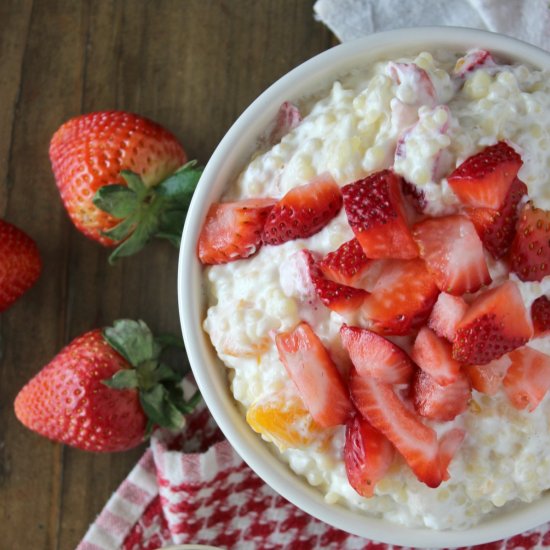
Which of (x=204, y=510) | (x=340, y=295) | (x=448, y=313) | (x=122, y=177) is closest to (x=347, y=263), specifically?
(x=340, y=295)

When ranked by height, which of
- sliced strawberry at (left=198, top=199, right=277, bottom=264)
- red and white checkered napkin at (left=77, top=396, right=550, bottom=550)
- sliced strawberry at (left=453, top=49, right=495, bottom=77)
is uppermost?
sliced strawberry at (left=453, top=49, right=495, bottom=77)

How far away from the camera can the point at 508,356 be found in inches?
52.0

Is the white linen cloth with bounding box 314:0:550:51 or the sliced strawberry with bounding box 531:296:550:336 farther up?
the white linen cloth with bounding box 314:0:550:51

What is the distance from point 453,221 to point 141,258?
812mm

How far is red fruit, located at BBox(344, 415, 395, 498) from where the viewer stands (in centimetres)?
133

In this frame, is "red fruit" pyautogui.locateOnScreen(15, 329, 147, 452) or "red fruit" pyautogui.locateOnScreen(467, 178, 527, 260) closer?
"red fruit" pyautogui.locateOnScreen(467, 178, 527, 260)

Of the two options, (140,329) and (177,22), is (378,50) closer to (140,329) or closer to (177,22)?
(177,22)

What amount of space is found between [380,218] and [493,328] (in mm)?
215

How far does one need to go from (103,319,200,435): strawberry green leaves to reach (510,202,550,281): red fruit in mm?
760

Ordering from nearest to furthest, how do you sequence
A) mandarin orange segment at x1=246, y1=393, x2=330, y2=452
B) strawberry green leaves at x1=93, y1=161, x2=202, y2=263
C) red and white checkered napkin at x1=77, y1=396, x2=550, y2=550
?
mandarin orange segment at x1=246, y1=393, x2=330, y2=452
strawberry green leaves at x1=93, y1=161, x2=202, y2=263
red and white checkered napkin at x1=77, y1=396, x2=550, y2=550

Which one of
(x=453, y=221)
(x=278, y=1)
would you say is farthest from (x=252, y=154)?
(x=278, y=1)

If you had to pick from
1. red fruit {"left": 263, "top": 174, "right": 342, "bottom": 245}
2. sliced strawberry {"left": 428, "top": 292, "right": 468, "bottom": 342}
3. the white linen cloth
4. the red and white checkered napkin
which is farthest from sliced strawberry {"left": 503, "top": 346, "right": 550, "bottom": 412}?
the white linen cloth

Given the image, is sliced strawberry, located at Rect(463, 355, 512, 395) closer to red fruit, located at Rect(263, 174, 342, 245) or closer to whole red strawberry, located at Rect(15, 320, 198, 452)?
red fruit, located at Rect(263, 174, 342, 245)

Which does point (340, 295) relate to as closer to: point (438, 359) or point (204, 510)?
point (438, 359)
